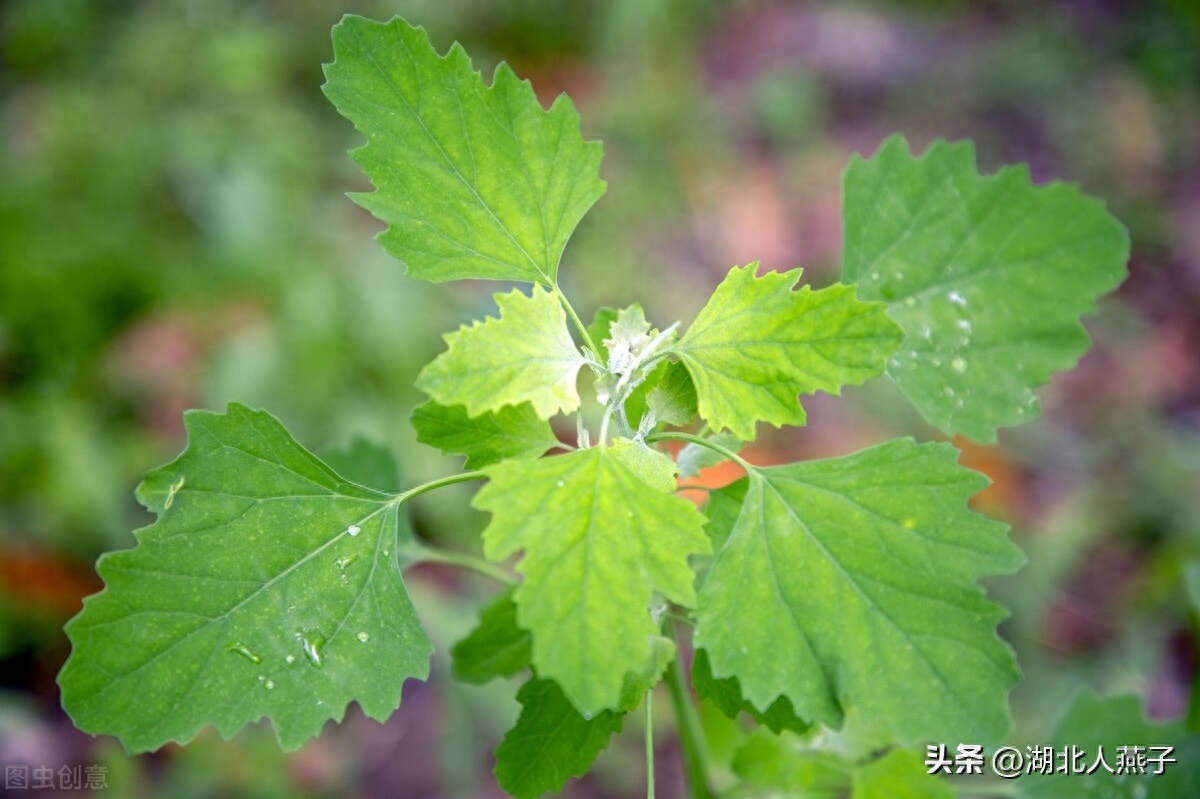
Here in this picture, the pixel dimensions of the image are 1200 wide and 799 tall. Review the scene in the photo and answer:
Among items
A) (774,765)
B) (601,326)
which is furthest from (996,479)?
(601,326)

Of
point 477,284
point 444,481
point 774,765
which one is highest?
point 444,481

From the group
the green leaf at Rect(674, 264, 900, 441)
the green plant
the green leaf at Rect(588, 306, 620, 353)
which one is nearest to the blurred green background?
the green leaf at Rect(588, 306, 620, 353)

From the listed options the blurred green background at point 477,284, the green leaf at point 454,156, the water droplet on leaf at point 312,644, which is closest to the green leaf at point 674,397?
the green leaf at point 454,156

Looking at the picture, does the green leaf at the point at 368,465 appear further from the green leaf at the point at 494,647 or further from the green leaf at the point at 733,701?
the green leaf at the point at 733,701

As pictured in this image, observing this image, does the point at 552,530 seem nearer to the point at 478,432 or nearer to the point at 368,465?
the point at 478,432

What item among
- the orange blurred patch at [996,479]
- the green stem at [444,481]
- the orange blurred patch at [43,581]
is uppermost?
the green stem at [444,481]

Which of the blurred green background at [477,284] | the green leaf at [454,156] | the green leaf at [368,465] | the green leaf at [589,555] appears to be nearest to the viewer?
the green leaf at [589,555]

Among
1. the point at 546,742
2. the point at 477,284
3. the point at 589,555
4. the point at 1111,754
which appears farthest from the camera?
the point at 477,284

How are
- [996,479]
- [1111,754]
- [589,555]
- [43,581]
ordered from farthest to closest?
[996,479] → [43,581] → [1111,754] → [589,555]
